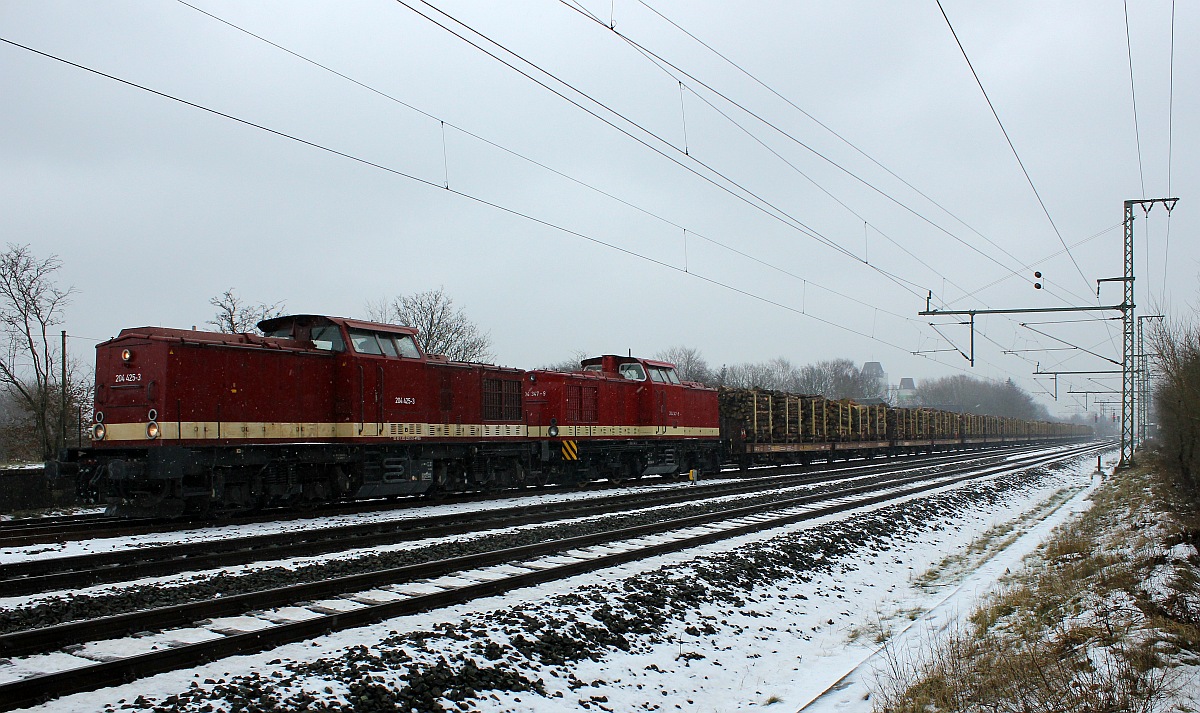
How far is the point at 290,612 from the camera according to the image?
21.9 feet

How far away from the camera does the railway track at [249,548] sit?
26.0 feet

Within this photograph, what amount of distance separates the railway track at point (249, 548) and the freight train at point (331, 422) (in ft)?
7.74

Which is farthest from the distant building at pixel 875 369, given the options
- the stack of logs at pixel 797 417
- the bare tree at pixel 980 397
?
the stack of logs at pixel 797 417

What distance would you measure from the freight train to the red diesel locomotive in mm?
26

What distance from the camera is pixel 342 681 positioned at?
16.7 feet

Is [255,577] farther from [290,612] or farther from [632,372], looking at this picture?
[632,372]

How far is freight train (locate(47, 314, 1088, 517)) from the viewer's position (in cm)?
1213

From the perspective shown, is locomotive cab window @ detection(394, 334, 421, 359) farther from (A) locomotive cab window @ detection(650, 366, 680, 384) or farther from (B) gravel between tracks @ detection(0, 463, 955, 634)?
(A) locomotive cab window @ detection(650, 366, 680, 384)

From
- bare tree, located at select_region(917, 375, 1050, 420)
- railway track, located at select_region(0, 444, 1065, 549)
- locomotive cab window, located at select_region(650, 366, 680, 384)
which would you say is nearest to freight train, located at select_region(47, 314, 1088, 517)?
railway track, located at select_region(0, 444, 1065, 549)

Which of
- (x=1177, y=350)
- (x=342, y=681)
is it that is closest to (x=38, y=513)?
(x=342, y=681)

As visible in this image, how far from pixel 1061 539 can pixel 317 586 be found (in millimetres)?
12359

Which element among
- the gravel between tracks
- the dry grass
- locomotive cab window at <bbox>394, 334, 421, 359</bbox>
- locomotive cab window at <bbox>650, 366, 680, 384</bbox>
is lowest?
the dry grass

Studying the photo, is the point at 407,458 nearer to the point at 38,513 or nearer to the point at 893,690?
the point at 38,513

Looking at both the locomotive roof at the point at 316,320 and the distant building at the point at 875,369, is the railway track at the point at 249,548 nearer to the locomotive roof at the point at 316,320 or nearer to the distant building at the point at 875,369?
the locomotive roof at the point at 316,320
